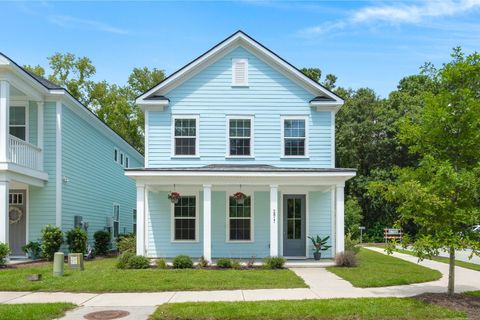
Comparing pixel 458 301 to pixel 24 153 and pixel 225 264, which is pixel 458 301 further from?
pixel 24 153

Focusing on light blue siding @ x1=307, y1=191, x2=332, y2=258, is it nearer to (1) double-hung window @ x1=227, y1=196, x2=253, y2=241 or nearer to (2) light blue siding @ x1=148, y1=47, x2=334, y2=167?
(2) light blue siding @ x1=148, y1=47, x2=334, y2=167

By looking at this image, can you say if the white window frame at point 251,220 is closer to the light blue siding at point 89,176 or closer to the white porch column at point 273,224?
the white porch column at point 273,224

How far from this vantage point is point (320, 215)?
63.4ft

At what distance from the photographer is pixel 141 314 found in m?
9.18

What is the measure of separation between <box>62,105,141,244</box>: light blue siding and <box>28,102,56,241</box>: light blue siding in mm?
554

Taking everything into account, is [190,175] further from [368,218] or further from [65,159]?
[368,218]

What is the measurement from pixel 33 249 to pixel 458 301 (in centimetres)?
1431

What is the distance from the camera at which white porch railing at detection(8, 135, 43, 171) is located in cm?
1708

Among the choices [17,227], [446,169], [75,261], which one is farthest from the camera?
[17,227]

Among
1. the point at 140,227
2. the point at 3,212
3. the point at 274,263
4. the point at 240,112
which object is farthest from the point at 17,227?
the point at 274,263

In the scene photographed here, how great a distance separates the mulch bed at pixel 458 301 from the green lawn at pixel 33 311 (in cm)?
703

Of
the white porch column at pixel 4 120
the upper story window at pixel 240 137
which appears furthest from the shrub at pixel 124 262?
the upper story window at pixel 240 137

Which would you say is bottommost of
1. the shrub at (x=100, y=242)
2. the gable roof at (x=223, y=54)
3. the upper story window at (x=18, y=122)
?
the shrub at (x=100, y=242)

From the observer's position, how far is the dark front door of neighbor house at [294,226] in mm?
19188
